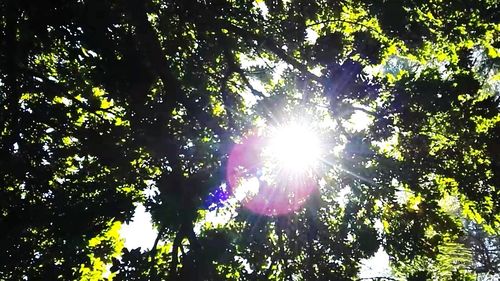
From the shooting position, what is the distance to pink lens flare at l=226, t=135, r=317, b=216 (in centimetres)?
481

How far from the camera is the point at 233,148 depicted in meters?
4.87

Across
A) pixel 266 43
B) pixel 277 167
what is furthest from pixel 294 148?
pixel 266 43

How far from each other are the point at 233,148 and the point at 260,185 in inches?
23.2

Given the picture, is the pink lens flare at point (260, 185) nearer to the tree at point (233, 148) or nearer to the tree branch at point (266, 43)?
the tree at point (233, 148)

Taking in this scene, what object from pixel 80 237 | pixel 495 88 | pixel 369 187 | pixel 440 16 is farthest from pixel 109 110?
pixel 495 88

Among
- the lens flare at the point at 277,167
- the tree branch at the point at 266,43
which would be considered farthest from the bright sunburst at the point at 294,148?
the tree branch at the point at 266,43

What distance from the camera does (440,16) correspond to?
5371 millimetres

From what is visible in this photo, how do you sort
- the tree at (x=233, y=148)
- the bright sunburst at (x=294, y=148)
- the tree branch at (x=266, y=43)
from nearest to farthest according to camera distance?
the tree at (x=233, y=148) < the bright sunburst at (x=294, y=148) < the tree branch at (x=266, y=43)

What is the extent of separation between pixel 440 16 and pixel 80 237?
556 centimetres

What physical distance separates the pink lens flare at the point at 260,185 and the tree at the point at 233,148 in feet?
0.23

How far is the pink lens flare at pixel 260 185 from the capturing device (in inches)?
189

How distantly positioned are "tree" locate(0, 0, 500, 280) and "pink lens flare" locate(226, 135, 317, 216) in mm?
71

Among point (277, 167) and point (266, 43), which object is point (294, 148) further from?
point (266, 43)

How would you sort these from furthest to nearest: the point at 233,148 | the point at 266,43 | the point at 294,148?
the point at 266,43 < the point at 294,148 < the point at 233,148
